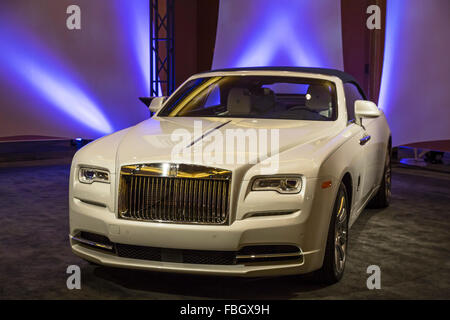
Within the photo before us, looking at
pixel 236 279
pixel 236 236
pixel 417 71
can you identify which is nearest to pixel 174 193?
pixel 236 236

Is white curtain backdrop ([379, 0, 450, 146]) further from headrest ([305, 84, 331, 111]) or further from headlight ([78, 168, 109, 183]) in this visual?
headlight ([78, 168, 109, 183])

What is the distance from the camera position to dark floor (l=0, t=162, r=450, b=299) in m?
4.19

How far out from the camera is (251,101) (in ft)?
18.1

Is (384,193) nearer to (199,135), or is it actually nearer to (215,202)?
(199,135)

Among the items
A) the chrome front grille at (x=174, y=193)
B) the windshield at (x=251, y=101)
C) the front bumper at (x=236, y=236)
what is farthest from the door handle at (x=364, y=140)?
the chrome front grille at (x=174, y=193)

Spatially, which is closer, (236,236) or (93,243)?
(236,236)

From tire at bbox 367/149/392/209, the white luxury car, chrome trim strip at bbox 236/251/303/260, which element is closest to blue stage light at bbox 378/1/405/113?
tire at bbox 367/149/392/209

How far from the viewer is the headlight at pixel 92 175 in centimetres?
412

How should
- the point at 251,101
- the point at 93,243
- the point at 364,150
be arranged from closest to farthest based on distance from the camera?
1. the point at 93,243
2. the point at 364,150
3. the point at 251,101

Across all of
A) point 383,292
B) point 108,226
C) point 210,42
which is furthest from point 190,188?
point 210,42

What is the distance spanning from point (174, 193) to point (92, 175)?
652 millimetres

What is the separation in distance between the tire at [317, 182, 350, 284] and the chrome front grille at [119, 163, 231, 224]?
79cm

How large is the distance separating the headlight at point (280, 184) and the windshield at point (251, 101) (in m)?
1.45
